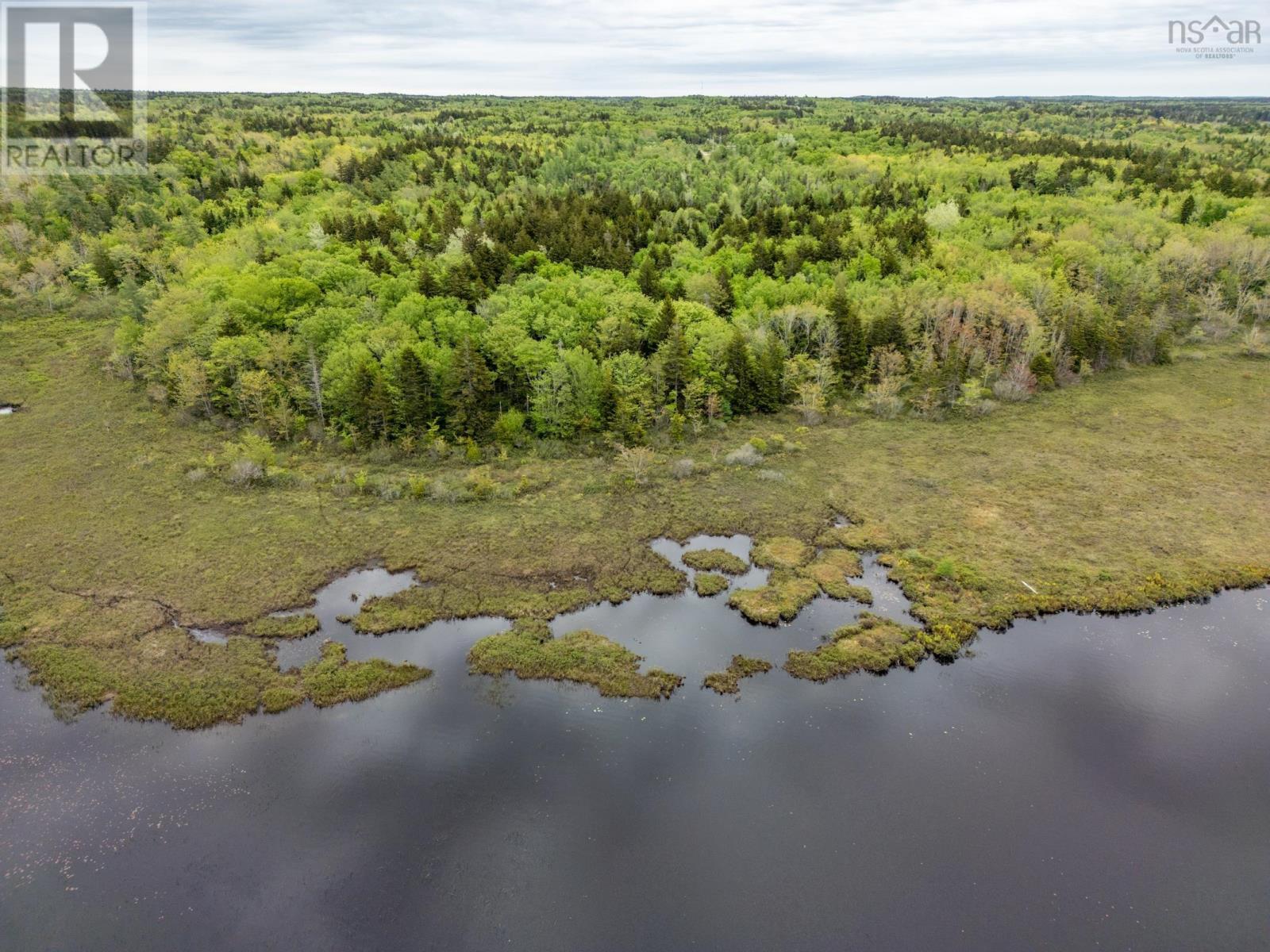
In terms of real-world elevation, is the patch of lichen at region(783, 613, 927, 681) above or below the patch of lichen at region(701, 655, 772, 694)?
above

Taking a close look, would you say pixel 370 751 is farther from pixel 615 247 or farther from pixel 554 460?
pixel 615 247

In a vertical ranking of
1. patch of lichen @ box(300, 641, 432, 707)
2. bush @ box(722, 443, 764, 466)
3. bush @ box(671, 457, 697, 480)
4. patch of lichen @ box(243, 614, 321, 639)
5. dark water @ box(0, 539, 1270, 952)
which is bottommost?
dark water @ box(0, 539, 1270, 952)

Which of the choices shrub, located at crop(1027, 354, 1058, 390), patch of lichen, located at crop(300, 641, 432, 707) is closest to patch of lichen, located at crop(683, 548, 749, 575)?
patch of lichen, located at crop(300, 641, 432, 707)

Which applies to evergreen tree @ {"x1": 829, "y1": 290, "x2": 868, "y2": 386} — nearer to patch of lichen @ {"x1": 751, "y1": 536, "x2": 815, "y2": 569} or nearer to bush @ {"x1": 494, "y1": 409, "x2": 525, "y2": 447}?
patch of lichen @ {"x1": 751, "y1": 536, "x2": 815, "y2": 569}

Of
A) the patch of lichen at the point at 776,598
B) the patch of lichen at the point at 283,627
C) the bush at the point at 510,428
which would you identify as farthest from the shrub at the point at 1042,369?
the patch of lichen at the point at 283,627

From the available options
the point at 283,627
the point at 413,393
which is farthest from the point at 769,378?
the point at 283,627

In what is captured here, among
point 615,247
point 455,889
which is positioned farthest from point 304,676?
point 615,247
